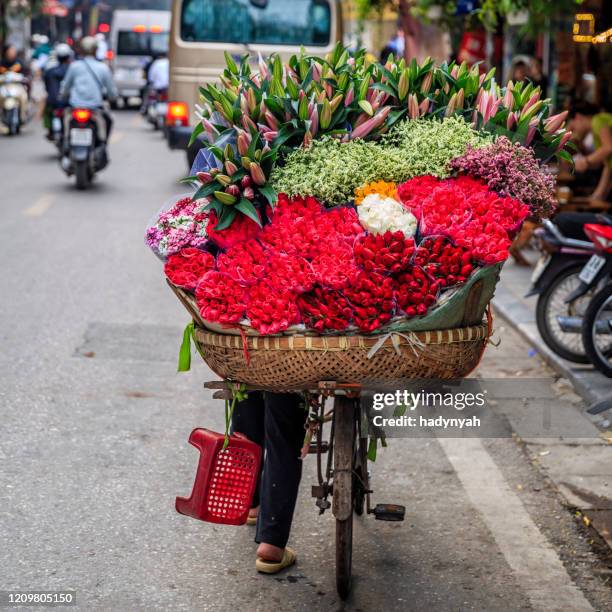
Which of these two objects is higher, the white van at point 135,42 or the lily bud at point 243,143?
the lily bud at point 243,143

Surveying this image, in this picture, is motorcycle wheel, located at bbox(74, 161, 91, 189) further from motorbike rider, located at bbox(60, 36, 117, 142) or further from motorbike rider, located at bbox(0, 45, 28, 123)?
motorbike rider, located at bbox(0, 45, 28, 123)

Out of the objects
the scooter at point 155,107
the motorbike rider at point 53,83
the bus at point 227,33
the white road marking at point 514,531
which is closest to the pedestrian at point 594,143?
the white road marking at point 514,531

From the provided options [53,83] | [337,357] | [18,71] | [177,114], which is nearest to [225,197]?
[337,357]

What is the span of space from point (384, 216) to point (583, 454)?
103 inches

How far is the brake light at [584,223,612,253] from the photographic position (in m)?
6.85

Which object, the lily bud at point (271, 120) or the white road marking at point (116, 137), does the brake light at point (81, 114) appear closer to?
the white road marking at point (116, 137)

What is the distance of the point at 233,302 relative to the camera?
3646 mm

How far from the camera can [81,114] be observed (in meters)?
14.9

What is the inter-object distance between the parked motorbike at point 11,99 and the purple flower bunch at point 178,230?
20189 millimetres

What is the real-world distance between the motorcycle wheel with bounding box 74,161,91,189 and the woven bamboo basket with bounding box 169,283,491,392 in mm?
12110

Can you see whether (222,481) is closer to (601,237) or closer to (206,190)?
(206,190)

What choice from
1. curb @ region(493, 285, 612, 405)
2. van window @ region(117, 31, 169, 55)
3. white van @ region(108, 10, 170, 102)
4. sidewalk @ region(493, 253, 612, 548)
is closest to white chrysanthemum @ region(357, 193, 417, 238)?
sidewalk @ region(493, 253, 612, 548)

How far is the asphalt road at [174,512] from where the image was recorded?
13.4 ft

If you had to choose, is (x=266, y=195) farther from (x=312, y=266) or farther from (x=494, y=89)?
(x=494, y=89)
